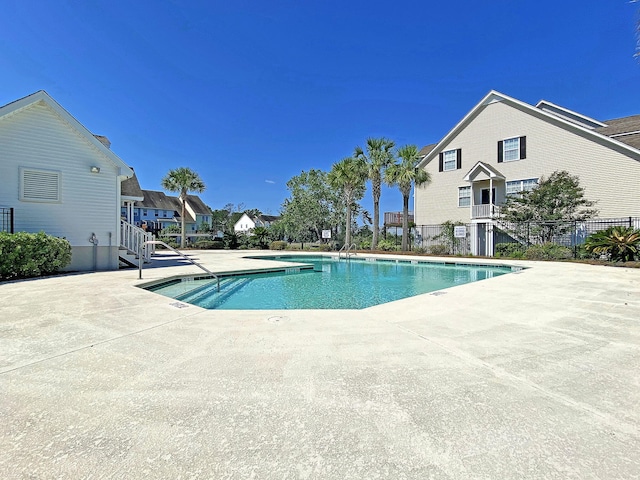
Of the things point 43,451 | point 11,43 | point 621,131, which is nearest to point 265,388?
point 43,451

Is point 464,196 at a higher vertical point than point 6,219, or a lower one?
higher

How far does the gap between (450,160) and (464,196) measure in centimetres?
309

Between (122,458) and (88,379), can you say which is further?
(88,379)

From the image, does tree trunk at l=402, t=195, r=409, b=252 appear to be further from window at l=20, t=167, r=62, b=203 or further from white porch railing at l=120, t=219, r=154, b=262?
window at l=20, t=167, r=62, b=203

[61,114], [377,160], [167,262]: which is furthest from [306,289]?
[377,160]

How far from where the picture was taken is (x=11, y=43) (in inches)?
432

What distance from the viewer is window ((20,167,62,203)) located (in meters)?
9.95

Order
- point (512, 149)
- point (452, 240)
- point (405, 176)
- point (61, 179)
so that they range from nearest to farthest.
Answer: point (61, 179)
point (512, 149)
point (452, 240)
point (405, 176)

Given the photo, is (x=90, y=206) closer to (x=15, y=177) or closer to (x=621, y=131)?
(x=15, y=177)

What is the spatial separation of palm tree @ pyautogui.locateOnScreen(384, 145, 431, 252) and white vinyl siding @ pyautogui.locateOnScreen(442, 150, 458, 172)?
183 centimetres

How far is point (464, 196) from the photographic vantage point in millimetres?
22875

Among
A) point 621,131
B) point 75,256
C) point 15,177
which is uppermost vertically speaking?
point 621,131

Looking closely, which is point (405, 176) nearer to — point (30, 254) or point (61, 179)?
point (61, 179)

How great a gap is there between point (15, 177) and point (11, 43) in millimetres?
5266
